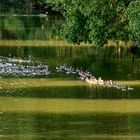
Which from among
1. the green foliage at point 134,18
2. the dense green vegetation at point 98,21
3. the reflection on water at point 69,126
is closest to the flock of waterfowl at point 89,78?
the dense green vegetation at point 98,21

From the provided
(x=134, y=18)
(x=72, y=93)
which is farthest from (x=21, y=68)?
(x=134, y=18)

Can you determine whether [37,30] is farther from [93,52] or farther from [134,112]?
[134,112]

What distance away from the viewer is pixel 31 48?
189 ft

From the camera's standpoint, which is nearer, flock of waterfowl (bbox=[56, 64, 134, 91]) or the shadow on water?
the shadow on water

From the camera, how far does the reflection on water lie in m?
23.5

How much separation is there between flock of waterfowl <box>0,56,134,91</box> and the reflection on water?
803cm

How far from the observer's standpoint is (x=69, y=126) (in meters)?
25.1

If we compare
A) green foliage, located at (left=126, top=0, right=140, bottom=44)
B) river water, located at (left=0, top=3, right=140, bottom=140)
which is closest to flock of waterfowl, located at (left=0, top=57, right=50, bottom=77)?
river water, located at (left=0, top=3, right=140, bottom=140)

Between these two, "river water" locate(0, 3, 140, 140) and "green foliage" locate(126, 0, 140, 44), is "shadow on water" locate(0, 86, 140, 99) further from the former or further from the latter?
"green foliage" locate(126, 0, 140, 44)

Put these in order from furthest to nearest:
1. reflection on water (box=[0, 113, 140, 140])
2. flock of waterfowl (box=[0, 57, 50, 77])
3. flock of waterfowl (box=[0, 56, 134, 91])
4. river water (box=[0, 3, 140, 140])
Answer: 1. flock of waterfowl (box=[0, 57, 50, 77])
2. flock of waterfowl (box=[0, 56, 134, 91])
3. river water (box=[0, 3, 140, 140])
4. reflection on water (box=[0, 113, 140, 140])

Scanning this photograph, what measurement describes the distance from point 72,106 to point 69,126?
4.37 metres

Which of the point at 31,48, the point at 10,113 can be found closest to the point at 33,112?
the point at 10,113

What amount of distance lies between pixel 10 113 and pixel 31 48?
30.1 meters

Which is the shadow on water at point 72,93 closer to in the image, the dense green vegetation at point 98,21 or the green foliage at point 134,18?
the green foliage at point 134,18
